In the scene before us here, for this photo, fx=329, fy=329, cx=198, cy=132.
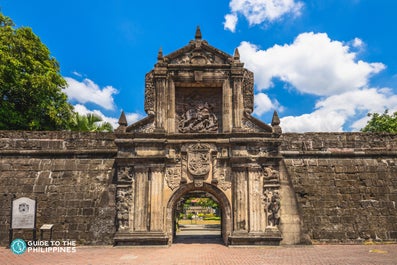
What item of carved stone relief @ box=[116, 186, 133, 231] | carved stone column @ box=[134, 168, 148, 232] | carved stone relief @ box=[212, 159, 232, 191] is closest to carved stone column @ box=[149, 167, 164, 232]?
carved stone column @ box=[134, 168, 148, 232]

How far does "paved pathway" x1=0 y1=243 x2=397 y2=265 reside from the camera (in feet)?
31.1

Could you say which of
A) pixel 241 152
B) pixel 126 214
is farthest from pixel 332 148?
pixel 126 214

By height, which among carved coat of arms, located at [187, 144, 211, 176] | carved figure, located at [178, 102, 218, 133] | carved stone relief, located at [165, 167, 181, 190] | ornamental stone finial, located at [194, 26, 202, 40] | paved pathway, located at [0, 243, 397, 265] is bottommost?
paved pathway, located at [0, 243, 397, 265]

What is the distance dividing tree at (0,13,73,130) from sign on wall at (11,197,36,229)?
8899 mm

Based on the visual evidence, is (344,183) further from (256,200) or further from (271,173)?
(256,200)

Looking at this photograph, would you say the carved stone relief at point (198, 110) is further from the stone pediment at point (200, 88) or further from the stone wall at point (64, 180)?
the stone wall at point (64, 180)

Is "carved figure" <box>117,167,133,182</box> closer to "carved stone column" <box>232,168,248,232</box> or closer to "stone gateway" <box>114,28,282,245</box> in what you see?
"stone gateway" <box>114,28,282,245</box>

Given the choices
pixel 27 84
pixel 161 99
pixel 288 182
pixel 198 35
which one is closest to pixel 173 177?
pixel 161 99

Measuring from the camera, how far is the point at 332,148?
15.2 meters

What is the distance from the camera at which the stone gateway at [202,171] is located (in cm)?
1307

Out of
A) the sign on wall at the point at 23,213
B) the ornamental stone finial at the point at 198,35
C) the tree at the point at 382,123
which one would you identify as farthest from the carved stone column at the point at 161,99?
the tree at the point at 382,123

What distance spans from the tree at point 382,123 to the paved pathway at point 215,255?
16.7 m

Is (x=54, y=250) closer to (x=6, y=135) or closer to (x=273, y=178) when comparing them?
(x=6, y=135)

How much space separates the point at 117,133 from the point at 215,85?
468 cm
